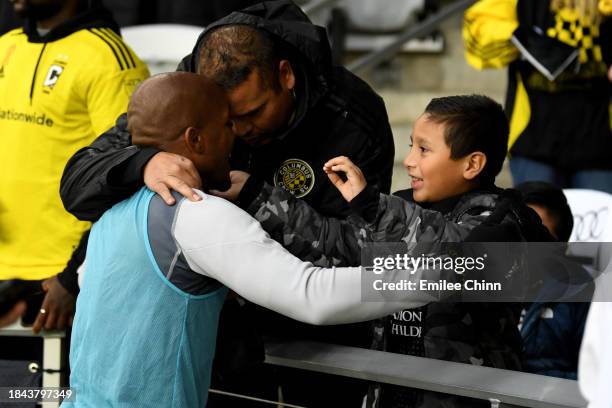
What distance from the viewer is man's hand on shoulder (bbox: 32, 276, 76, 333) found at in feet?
9.48

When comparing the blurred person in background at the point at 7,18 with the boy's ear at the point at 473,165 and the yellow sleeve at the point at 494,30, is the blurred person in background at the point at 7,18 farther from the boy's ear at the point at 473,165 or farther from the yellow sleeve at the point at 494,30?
the boy's ear at the point at 473,165

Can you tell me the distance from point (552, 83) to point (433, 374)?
2.41m

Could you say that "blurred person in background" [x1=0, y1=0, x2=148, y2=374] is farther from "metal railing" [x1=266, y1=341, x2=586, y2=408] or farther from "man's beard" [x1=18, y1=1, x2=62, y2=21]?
"metal railing" [x1=266, y1=341, x2=586, y2=408]

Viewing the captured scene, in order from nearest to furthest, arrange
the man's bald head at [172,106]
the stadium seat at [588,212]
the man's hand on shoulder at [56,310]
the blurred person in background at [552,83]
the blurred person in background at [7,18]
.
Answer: the man's bald head at [172,106]
the man's hand on shoulder at [56,310]
the stadium seat at [588,212]
the blurred person in background at [552,83]
the blurred person in background at [7,18]

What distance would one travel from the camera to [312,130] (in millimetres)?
2736

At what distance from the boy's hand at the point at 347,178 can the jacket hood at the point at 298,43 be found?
471mm

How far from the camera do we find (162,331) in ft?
6.80

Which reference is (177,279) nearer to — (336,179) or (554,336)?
(336,179)

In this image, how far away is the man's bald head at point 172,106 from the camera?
83.1 inches

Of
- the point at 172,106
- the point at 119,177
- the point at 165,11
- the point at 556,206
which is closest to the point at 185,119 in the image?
the point at 172,106

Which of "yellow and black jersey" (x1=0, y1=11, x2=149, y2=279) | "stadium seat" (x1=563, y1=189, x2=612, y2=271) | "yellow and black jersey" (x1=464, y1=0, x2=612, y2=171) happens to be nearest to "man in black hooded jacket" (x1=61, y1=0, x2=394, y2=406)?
"yellow and black jersey" (x1=0, y1=11, x2=149, y2=279)

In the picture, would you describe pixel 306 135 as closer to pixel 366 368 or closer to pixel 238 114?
pixel 238 114

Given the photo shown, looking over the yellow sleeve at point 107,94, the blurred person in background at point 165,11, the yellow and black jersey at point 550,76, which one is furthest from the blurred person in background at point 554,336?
the blurred person in background at point 165,11

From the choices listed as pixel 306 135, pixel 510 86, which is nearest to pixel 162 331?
pixel 306 135
